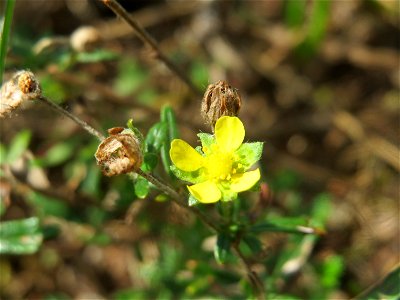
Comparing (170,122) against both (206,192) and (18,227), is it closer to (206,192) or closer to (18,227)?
(206,192)

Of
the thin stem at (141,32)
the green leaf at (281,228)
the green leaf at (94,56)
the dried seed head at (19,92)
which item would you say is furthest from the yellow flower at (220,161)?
the green leaf at (94,56)

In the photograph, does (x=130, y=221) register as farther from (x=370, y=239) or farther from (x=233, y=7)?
(x=233, y=7)

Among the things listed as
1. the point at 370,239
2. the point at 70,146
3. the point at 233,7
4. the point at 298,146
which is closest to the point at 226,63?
the point at 233,7

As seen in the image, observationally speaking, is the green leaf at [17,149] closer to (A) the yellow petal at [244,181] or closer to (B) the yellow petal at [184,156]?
(B) the yellow petal at [184,156]

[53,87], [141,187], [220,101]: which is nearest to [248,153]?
[220,101]

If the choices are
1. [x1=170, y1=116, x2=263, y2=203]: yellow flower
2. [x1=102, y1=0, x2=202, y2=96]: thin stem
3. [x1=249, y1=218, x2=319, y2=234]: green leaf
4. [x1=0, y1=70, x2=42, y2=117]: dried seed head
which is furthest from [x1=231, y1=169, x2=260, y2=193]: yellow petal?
[x1=102, y1=0, x2=202, y2=96]: thin stem

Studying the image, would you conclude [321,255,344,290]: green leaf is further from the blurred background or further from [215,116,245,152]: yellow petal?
[215,116,245,152]: yellow petal
